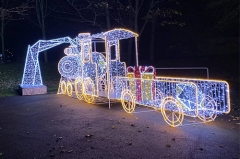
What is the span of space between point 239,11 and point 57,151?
10.0 m

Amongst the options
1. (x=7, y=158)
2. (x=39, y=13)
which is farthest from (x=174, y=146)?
(x=39, y=13)

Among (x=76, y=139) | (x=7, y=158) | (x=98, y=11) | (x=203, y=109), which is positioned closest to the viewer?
(x=7, y=158)

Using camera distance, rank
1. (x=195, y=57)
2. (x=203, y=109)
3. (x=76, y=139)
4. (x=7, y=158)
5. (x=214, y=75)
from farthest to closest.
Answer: (x=195, y=57) → (x=214, y=75) → (x=203, y=109) → (x=76, y=139) → (x=7, y=158)

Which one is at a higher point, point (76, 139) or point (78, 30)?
point (78, 30)

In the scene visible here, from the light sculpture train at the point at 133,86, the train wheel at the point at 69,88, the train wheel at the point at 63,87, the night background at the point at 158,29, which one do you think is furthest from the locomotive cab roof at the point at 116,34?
the night background at the point at 158,29

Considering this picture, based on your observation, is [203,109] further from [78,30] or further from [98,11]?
[78,30]

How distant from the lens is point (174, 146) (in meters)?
5.10

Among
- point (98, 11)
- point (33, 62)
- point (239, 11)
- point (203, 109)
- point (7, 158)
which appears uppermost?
point (98, 11)

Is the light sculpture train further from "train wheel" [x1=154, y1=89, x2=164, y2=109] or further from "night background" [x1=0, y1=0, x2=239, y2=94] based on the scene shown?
"night background" [x1=0, y1=0, x2=239, y2=94]

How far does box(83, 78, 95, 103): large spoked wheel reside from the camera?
10391 mm

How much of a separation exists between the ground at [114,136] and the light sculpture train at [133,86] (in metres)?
0.41

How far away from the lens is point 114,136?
235 inches

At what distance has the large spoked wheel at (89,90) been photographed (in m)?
10.4

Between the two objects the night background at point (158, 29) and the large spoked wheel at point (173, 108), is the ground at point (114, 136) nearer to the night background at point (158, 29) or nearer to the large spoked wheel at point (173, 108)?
the large spoked wheel at point (173, 108)
